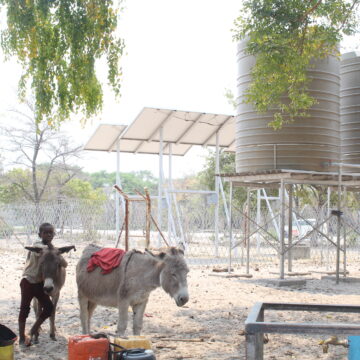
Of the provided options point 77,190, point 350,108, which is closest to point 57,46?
point 350,108

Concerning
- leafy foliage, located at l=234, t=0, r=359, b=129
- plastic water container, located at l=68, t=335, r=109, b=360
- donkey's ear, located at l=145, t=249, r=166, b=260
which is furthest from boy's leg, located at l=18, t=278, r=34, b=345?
leafy foliage, located at l=234, t=0, r=359, b=129

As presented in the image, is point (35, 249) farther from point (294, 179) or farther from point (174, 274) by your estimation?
point (294, 179)

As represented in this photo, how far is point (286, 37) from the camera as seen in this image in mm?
11320

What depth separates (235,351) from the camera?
6922 millimetres

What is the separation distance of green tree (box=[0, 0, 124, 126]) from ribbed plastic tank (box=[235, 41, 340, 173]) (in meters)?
5.00

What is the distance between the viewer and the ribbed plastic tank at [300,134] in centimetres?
1330

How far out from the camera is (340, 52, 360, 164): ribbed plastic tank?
50.9 ft

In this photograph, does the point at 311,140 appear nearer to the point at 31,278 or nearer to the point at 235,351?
the point at 235,351

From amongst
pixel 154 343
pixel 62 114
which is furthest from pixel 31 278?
pixel 62 114

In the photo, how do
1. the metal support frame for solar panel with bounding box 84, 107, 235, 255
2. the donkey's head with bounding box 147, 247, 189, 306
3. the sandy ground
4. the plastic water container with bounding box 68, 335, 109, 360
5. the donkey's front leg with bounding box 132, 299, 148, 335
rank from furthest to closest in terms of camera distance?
1. the metal support frame for solar panel with bounding box 84, 107, 235, 255
2. the sandy ground
3. the donkey's front leg with bounding box 132, 299, 148, 335
4. the donkey's head with bounding box 147, 247, 189, 306
5. the plastic water container with bounding box 68, 335, 109, 360

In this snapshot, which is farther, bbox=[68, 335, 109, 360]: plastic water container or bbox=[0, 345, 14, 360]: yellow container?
bbox=[0, 345, 14, 360]: yellow container

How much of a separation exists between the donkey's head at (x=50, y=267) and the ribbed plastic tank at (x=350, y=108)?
1067cm

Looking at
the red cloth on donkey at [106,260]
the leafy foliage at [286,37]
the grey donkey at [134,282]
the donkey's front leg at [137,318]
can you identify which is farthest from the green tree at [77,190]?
the donkey's front leg at [137,318]

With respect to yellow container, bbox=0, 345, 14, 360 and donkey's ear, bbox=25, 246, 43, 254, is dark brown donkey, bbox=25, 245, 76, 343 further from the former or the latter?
yellow container, bbox=0, 345, 14, 360
